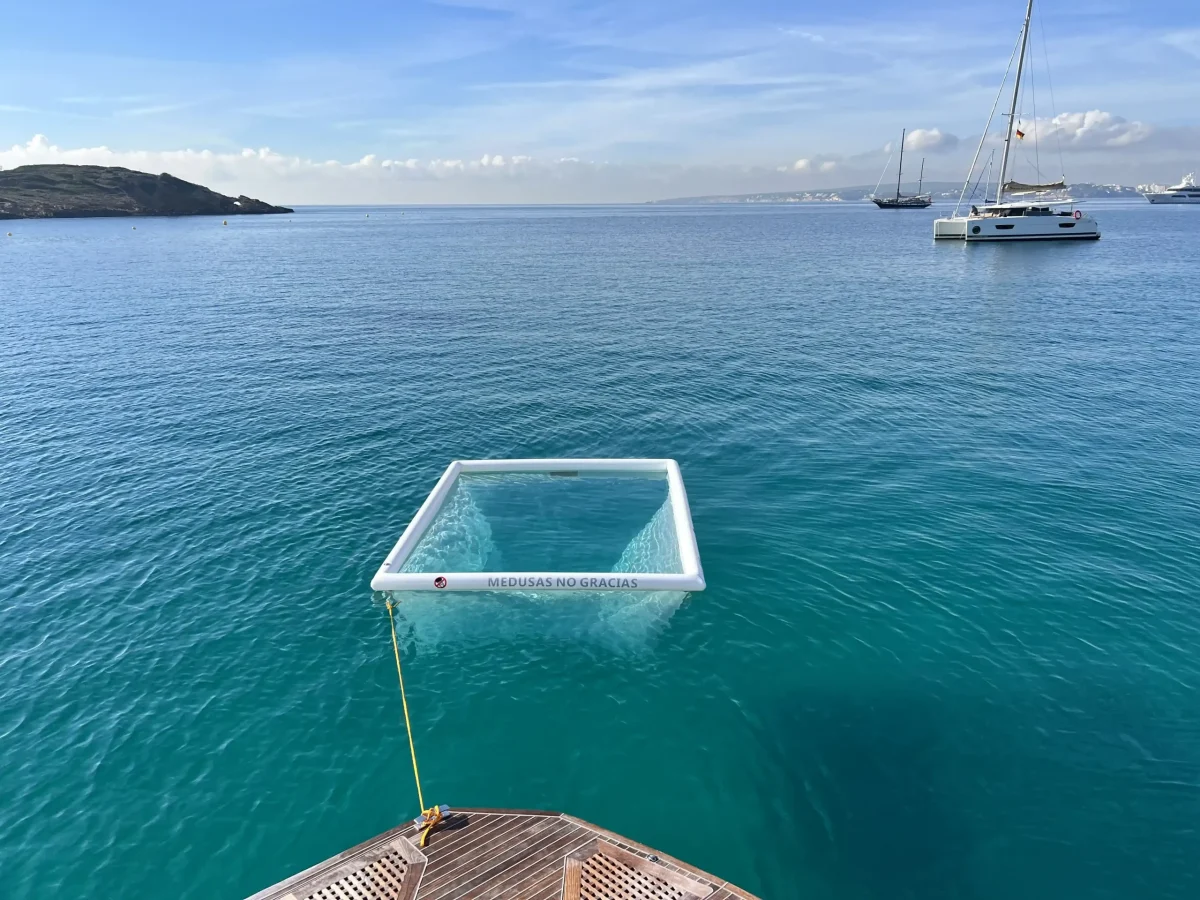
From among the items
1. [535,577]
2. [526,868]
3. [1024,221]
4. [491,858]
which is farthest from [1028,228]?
[491,858]

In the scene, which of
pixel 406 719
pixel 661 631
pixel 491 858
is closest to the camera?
pixel 491 858

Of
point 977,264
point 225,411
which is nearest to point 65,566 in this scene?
point 225,411

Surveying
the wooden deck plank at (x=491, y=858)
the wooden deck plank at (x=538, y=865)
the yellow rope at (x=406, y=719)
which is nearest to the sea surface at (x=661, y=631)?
the yellow rope at (x=406, y=719)

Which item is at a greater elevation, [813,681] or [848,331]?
[848,331]

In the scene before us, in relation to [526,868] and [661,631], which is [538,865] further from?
[661,631]

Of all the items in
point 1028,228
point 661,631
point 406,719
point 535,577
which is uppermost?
point 1028,228

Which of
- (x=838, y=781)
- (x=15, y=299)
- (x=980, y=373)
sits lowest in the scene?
(x=838, y=781)

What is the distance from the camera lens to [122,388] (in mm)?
47781

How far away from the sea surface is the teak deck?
2.07 m

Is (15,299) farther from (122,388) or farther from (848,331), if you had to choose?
(848,331)

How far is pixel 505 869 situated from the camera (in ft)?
45.3

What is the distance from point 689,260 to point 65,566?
113399 millimetres

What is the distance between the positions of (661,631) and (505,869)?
1035 cm

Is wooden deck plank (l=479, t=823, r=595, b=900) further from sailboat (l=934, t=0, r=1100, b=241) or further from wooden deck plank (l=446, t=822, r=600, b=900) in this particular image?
sailboat (l=934, t=0, r=1100, b=241)
